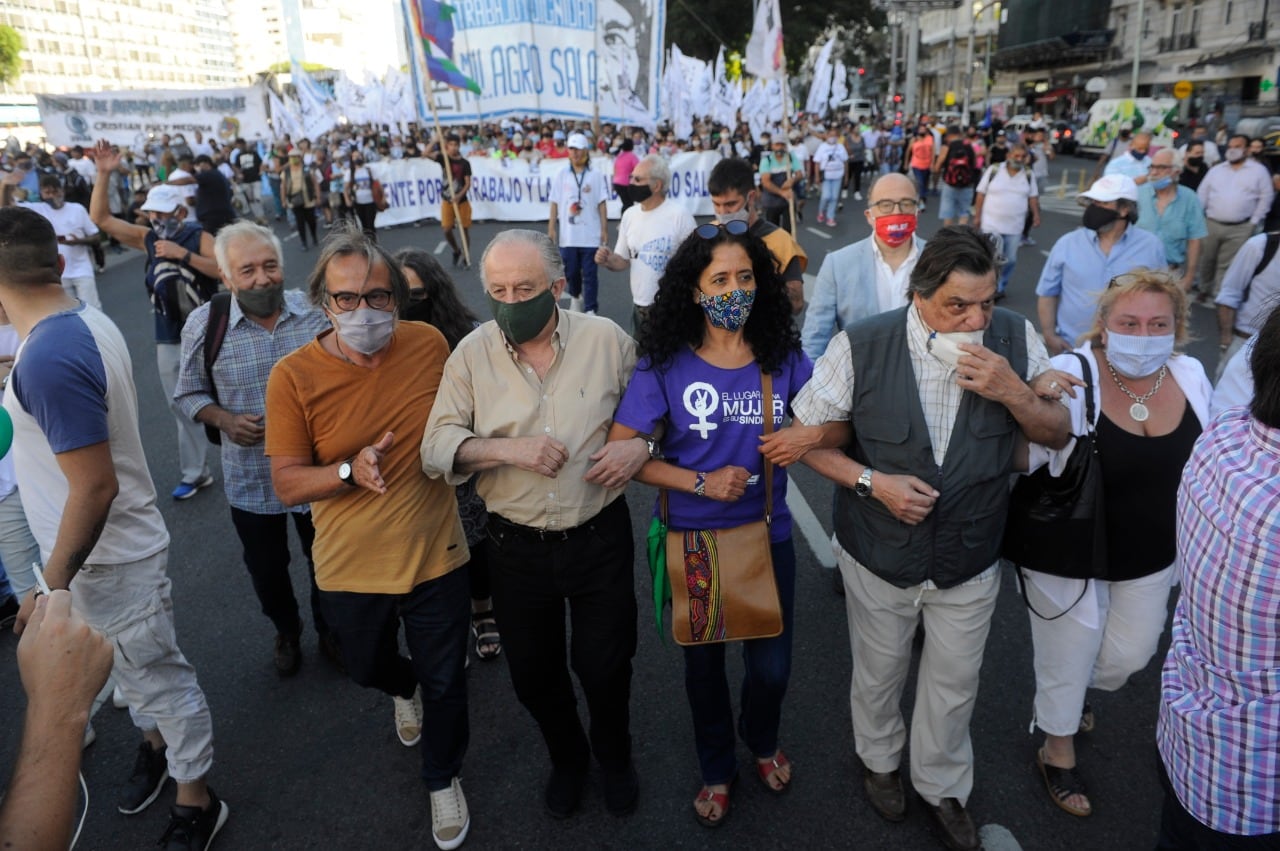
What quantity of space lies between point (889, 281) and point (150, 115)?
86.8ft

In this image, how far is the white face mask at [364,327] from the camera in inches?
101

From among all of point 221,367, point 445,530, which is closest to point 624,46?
point 221,367

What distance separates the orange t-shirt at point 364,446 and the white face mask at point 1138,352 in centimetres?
217

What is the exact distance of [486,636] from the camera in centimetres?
387

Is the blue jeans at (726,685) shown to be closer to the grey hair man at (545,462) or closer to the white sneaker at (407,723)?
the grey hair man at (545,462)

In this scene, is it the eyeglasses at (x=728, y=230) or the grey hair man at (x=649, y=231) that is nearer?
the eyeglasses at (x=728, y=230)

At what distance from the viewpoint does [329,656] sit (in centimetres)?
381

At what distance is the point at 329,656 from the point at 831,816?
7.69 ft

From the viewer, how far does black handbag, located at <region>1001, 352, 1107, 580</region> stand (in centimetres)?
248

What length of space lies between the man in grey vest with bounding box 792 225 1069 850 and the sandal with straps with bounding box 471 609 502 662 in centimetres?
187

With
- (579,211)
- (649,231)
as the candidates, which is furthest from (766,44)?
(649,231)

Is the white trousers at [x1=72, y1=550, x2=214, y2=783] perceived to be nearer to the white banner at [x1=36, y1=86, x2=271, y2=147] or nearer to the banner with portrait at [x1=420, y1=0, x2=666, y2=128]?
the banner with portrait at [x1=420, y1=0, x2=666, y2=128]

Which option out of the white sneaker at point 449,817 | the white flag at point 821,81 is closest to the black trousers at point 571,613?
the white sneaker at point 449,817

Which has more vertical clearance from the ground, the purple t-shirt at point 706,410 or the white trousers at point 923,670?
the purple t-shirt at point 706,410
